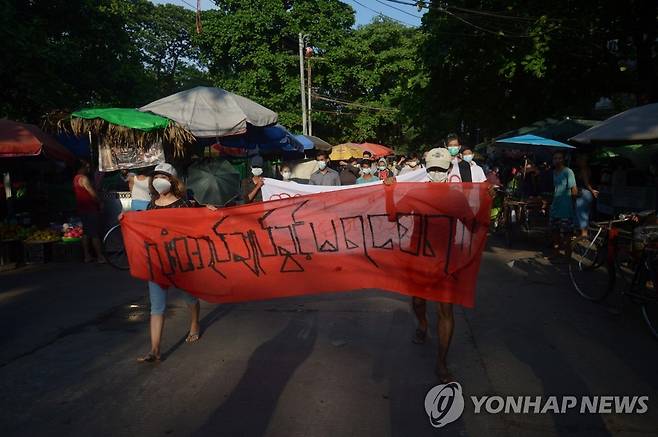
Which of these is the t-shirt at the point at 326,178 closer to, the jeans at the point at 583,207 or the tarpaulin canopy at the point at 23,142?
the jeans at the point at 583,207

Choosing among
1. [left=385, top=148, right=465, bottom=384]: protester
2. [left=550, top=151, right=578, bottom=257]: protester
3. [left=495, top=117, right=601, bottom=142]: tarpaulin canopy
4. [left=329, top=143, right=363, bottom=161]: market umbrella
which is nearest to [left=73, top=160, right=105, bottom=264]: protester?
[left=385, top=148, right=465, bottom=384]: protester

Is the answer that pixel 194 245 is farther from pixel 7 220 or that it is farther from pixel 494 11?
pixel 494 11

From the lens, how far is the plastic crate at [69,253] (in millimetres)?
10734

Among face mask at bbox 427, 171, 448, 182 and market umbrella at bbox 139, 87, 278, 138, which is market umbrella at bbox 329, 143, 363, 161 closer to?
market umbrella at bbox 139, 87, 278, 138

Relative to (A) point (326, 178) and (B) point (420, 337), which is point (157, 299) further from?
(A) point (326, 178)

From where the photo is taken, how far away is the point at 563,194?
9.82 metres

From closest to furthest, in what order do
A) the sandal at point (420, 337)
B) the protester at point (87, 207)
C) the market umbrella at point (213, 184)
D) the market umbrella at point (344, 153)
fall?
the sandal at point (420, 337) → the market umbrella at point (213, 184) → the protester at point (87, 207) → the market umbrella at point (344, 153)

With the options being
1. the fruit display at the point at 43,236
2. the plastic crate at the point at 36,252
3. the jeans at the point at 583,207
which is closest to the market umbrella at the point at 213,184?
the fruit display at the point at 43,236

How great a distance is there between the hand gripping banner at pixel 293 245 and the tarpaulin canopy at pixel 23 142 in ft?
19.6

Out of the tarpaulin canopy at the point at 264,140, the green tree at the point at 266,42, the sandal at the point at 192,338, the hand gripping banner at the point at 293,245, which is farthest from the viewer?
the green tree at the point at 266,42

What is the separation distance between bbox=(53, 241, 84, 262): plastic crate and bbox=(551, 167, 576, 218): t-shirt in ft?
28.7

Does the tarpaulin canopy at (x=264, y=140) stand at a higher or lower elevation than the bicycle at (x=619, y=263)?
higher

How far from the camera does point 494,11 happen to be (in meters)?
17.0

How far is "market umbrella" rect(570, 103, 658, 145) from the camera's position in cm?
829
